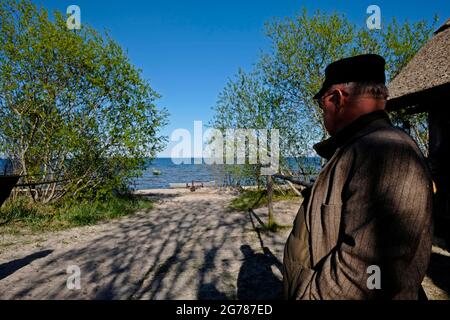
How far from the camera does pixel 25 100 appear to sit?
10.2 metres

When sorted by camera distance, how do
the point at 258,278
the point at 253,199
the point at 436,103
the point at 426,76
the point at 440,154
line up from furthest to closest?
the point at 253,199
the point at 440,154
the point at 436,103
the point at 426,76
the point at 258,278

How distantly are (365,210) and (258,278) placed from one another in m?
3.99

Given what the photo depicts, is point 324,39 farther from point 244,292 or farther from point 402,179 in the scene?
point 402,179

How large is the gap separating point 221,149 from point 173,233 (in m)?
8.85

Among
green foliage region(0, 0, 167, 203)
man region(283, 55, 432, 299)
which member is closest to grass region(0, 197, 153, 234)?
green foliage region(0, 0, 167, 203)

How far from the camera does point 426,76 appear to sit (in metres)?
7.00

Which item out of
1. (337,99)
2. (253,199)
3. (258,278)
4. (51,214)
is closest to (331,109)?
(337,99)

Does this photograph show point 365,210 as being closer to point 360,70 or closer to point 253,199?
point 360,70

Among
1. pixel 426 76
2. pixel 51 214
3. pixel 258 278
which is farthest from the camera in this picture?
pixel 51 214

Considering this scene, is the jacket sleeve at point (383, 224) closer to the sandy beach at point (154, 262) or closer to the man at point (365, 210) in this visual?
the man at point (365, 210)

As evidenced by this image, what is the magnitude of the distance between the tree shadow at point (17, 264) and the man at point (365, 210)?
594cm

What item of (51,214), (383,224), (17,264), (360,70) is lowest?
(17,264)

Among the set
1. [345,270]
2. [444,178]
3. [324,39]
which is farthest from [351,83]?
[324,39]

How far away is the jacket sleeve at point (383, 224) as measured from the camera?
3.94 ft
